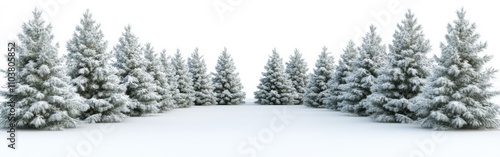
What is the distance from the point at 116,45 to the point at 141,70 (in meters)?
2.54

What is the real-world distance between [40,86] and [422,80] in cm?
1999

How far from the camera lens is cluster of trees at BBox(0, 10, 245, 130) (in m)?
22.8

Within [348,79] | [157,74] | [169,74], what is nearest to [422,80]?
[348,79]

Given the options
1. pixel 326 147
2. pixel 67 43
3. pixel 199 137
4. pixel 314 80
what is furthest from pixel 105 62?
pixel 314 80

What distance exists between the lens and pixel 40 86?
915 inches

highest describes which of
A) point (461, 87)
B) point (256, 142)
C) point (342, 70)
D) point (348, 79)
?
point (342, 70)

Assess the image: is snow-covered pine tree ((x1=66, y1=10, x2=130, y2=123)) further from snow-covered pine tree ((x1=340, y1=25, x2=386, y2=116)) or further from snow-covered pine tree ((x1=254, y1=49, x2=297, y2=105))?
snow-covered pine tree ((x1=254, y1=49, x2=297, y2=105))

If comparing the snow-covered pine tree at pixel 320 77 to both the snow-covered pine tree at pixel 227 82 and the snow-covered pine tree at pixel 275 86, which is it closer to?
the snow-covered pine tree at pixel 275 86

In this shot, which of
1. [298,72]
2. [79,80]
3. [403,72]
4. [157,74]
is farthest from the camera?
[298,72]

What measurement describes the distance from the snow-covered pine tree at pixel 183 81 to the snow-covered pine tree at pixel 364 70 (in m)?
23.6

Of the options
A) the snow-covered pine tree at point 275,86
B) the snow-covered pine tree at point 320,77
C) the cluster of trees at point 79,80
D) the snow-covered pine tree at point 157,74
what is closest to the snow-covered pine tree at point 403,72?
the cluster of trees at point 79,80

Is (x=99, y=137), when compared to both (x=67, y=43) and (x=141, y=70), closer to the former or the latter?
(x=67, y=43)

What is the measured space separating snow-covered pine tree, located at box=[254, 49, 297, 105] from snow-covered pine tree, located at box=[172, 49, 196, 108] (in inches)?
424

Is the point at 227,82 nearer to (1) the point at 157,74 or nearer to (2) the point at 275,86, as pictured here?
(2) the point at 275,86
